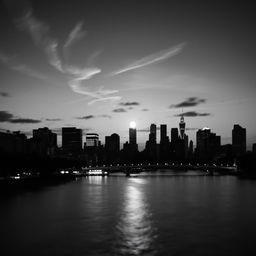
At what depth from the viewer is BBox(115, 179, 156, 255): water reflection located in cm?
3139

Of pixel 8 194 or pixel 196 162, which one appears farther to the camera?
pixel 196 162

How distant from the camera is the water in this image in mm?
31344

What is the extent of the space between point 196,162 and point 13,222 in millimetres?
164016

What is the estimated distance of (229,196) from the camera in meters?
64.7

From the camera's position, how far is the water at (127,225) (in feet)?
103

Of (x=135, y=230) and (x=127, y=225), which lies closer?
(x=135, y=230)

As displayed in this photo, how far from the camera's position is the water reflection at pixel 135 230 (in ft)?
103

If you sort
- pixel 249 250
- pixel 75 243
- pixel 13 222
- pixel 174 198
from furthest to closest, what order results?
1. pixel 174 198
2. pixel 13 222
3. pixel 75 243
4. pixel 249 250

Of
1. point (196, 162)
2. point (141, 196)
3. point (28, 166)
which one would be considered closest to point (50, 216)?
point (141, 196)

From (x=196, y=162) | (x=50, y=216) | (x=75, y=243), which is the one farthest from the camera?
(x=196, y=162)

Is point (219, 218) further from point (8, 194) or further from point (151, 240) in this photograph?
point (8, 194)

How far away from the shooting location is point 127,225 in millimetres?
40625

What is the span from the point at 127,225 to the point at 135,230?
2.64 metres

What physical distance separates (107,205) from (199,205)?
1232 cm
